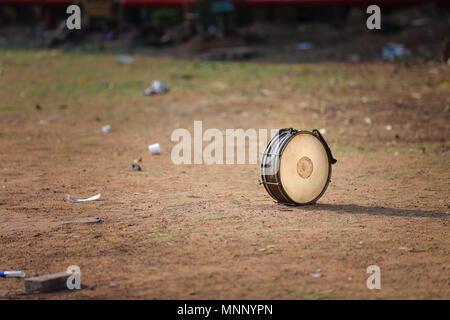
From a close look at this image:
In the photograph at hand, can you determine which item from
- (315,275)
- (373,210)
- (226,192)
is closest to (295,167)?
(373,210)

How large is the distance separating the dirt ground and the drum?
0.55 ft

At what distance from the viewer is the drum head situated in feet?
17.2

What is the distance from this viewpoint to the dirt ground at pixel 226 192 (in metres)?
3.92

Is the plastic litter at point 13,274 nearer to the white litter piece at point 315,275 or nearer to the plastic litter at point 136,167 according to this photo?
the white litter piece at point 315,275

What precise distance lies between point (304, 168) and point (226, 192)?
929 mm

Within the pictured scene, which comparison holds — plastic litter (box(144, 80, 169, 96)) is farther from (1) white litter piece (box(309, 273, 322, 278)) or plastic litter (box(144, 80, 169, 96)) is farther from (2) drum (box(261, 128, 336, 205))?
(1) white litter piece (box(309, 273, 322, 278))

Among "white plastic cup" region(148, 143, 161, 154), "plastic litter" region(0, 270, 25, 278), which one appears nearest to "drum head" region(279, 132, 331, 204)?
"plastic litter" region(0, 270, 25, 278)

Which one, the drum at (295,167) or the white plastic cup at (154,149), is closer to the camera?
the drum at (295,167)

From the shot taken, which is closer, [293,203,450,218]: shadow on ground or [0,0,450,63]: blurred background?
[293,203,450,218]: shadow on ground

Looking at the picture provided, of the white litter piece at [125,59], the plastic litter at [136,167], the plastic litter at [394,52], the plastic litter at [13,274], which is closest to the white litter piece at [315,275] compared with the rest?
the plastic litter at [13,274]

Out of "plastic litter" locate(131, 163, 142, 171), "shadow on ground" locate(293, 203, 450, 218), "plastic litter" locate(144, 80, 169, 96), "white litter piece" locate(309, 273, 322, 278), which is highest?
"plastic litter" locate(144, 80, 169, 96)

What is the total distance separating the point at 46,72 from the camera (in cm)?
1394
